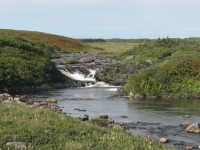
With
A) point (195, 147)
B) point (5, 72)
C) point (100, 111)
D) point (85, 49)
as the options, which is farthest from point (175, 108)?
point (85, 49)

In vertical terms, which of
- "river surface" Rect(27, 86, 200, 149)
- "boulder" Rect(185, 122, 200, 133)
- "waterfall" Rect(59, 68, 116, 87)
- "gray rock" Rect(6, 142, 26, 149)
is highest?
"gray rock" Rect(6, 142, 26, 149)

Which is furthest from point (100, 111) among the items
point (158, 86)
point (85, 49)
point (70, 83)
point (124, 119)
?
point (85, 49)

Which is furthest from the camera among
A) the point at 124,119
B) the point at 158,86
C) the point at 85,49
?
the point at 85,49

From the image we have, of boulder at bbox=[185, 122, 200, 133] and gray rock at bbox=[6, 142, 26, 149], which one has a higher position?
gray rock at bbox=[6, 142, 26, 149]

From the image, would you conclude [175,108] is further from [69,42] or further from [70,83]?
[69,42]

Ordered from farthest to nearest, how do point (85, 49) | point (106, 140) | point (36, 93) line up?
point (85, 49) → point (36, 93) → point (106, 140)

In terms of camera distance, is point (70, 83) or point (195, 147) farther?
point (70, 83)

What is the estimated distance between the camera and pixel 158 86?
33656 millimetres

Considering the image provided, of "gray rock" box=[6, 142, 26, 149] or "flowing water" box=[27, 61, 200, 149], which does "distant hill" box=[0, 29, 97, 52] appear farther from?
"gray rock" box=[6, 142, 26, 149]

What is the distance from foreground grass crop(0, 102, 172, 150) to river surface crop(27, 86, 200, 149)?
419cm

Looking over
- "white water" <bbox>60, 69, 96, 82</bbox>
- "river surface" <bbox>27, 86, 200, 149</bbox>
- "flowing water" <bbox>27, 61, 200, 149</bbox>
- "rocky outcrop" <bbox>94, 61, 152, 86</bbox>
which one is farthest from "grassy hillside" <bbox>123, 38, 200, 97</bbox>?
"white water" <bbox>60, 69, 96, 82</bbox>

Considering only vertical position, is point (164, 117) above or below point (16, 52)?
below

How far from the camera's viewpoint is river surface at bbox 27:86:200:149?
18812mm

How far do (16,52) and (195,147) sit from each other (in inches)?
1248
